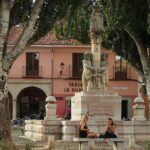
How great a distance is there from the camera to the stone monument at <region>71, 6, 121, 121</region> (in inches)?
1056

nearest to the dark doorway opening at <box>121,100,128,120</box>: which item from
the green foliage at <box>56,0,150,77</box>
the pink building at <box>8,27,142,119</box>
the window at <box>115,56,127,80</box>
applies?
the pink building at <box>8,27,142,119</box>

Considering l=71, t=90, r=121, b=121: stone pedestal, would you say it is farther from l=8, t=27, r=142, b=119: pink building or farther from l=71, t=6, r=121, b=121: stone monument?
l=8, t=27, r=142, b=119: pink building

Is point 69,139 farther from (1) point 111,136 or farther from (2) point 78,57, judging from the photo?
(2) point 78,57

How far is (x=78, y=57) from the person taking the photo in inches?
2163

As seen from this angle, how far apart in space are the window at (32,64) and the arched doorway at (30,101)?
6.50ft

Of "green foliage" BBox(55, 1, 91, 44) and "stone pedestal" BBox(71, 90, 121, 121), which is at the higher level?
"green foliage" BBox(55, 1, 91, 44)

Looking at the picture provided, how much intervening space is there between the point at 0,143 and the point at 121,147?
5881mm

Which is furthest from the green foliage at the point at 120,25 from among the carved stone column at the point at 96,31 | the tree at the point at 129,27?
the carved stone column at the point at 96,31

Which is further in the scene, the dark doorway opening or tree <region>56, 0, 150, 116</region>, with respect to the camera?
the dark doorway opening

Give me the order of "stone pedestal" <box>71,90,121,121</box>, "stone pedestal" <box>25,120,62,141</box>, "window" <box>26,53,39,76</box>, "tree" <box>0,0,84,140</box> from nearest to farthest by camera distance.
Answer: "tree" <box>0,0,84,140</box>, "stone pedestal" <box>71,90,121,121</box>, "stone pedestal" <box>25,120,62,141</box>, "window" <box>26,53,39,76</box>

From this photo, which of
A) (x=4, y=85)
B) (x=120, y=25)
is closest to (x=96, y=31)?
(x=120, y=25)

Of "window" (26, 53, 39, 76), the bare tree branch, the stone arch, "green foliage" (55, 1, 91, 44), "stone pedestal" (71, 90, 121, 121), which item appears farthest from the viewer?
"window" (26, 53, 39, 76)

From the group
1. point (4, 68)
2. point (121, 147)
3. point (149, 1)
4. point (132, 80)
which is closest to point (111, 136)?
point (121, 147)

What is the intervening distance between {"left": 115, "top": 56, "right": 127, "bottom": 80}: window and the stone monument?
2692 centimetres
